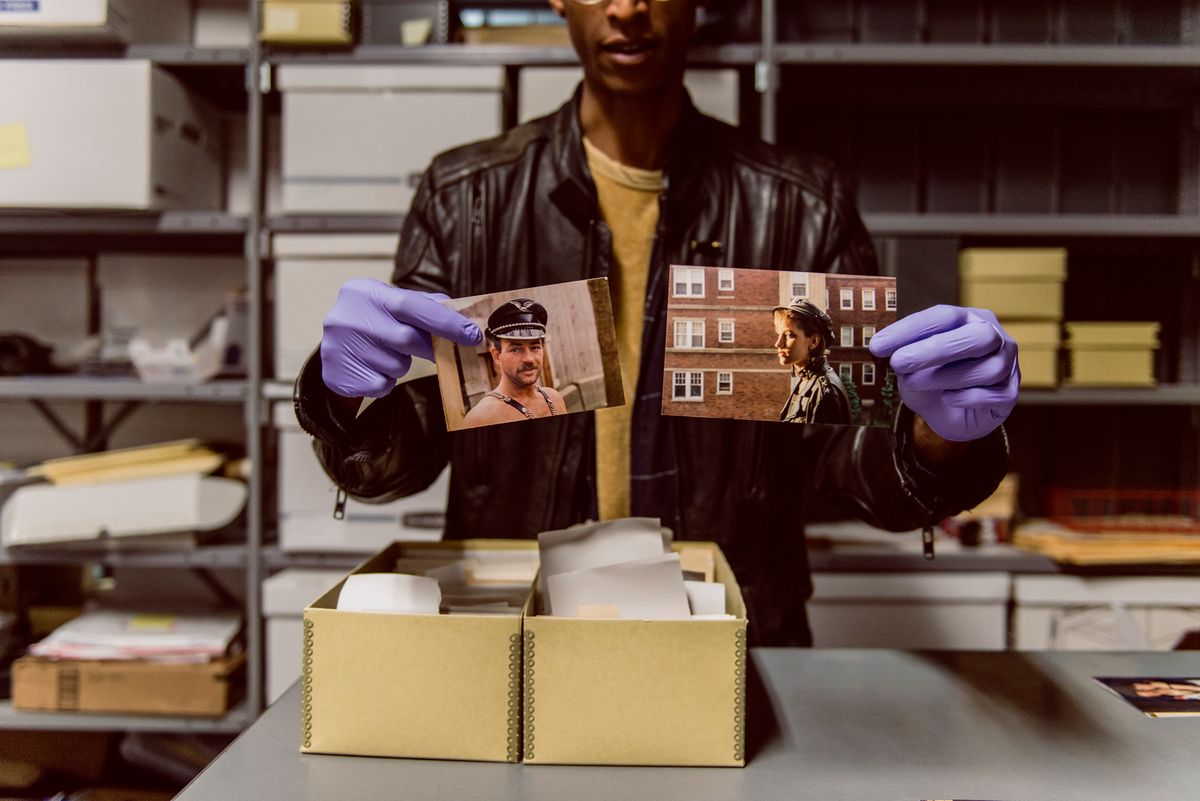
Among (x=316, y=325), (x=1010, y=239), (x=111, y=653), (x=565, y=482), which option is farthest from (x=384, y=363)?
(x=1010, y=239)

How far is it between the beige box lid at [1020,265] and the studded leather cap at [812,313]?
4.25ft

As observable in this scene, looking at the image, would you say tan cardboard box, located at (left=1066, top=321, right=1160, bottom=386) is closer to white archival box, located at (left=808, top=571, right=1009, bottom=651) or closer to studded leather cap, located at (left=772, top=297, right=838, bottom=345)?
white archival box, located at (left=808, top=571, right=1009, bottom=651)

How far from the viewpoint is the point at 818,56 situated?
1.82m

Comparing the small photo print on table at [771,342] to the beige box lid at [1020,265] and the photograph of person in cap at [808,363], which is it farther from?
the beige box lid at [1020,265]

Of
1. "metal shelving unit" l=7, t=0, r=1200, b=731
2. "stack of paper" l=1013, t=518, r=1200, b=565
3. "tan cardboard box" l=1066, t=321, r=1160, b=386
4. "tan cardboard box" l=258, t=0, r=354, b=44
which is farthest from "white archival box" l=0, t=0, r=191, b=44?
"stack of paper" l=1013, t=518, r=1200, b=565

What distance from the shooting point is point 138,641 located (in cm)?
190

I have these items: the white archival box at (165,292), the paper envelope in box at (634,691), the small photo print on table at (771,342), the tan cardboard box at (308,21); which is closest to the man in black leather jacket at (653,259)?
the small photo print on table at (771,342)

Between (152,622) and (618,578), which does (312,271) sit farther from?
(618,578)

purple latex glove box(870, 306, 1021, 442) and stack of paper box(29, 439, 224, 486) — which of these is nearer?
purple latex glove box(870, 306, 1021, 442)

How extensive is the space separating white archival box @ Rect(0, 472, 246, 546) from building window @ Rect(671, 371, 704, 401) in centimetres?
151

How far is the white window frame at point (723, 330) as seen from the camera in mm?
751

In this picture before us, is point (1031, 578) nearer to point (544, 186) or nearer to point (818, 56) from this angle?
point (818, 56)

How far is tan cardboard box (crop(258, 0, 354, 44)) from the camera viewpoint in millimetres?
1821

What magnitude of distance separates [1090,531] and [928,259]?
75cm
